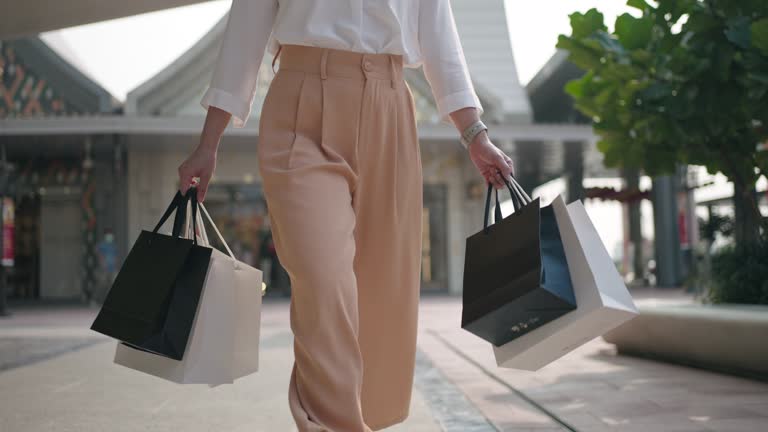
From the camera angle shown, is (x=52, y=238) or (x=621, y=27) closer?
(x=621, y=27)

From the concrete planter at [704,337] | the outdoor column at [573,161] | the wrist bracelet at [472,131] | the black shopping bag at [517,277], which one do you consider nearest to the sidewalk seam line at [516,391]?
the concrete planter at [704,337]

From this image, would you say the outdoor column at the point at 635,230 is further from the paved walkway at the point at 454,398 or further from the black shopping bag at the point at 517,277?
the black shopping bag at the point at 517,277

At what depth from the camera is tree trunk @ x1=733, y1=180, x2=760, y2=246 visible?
5.14m

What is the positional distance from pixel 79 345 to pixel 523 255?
563cm

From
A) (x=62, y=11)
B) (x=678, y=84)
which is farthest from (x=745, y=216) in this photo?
(x=62, y=11)

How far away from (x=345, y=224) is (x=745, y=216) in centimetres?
449

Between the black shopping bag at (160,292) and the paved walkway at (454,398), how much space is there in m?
1.09

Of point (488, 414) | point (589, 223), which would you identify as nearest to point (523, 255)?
point (589, 223)

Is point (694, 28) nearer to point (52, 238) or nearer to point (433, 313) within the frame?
point (433, 313)

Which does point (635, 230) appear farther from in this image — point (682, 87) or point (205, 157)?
point (205, 157)

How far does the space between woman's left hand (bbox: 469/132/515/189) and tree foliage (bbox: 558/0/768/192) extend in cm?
252

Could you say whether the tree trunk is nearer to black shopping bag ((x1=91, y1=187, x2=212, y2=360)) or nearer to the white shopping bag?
the white shopping bag

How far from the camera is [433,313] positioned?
10.8 metres

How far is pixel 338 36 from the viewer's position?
1.92m
